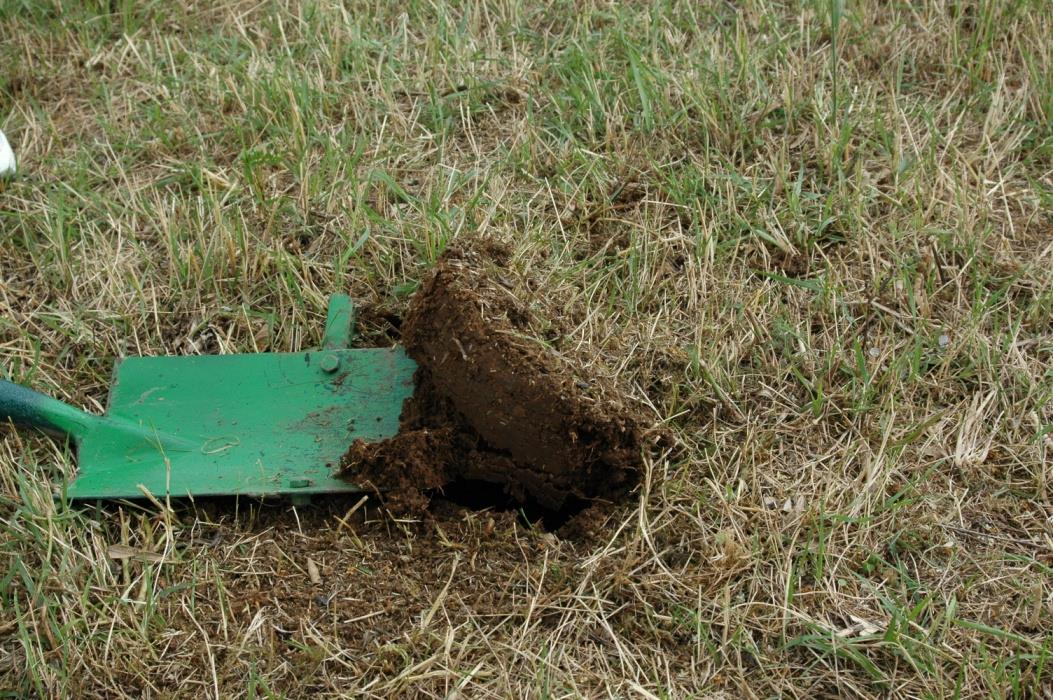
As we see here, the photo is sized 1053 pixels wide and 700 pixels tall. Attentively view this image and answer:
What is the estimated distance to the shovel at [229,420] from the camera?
2.07m

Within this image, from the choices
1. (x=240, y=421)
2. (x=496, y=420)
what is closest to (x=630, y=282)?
(x=496, y=420)

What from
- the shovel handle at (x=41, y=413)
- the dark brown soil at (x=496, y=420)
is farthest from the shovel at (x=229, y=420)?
the dark brown soil at (x=496, y=420)

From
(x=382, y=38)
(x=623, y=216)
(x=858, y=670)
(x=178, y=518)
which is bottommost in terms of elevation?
(x=858, y=670)

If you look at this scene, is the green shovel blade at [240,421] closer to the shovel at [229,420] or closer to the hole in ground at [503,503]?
the shovel at [229,420]

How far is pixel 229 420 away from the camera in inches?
86.0

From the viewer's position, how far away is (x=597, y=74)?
2.82m

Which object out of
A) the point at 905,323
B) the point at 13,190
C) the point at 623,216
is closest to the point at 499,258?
the point at 623,216

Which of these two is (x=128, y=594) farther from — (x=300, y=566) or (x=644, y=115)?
(x=644, y=115)

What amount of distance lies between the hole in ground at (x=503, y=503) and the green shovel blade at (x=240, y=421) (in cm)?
17

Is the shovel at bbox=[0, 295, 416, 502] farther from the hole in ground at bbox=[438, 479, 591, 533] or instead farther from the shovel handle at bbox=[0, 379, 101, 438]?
the hole in ground at bbox=[438, 479, 591, 533]

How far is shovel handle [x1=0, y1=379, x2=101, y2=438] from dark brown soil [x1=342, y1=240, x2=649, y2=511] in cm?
57

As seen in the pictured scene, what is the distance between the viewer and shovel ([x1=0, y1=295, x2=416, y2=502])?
6.79 feet

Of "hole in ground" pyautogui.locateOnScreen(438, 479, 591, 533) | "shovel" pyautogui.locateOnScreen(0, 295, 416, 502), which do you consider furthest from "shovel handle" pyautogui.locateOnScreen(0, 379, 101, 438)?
"hole in ground" pyautogui.locateOnScreen(438, 479, 591, 533)

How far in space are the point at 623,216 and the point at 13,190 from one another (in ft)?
5.05
